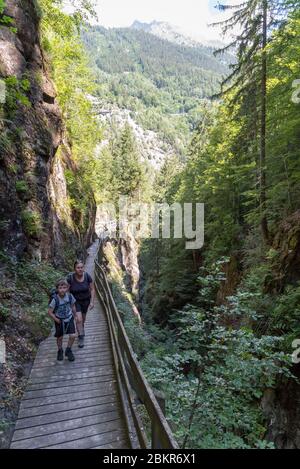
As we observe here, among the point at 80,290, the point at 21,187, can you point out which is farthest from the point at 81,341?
the point at 21,187

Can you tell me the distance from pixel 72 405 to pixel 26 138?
9332 millimetres

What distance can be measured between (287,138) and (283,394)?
8.56 metres

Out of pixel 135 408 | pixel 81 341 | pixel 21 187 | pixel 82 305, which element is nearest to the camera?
pixel 135 408

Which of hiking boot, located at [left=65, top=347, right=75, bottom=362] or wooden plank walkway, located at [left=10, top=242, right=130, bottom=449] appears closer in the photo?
wooden plank walkway, located at [left=10, top=242, right=130, bottom=449]

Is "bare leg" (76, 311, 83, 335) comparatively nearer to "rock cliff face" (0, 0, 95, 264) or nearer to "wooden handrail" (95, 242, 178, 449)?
"wooden handrail" (95, 242, 178, 449)

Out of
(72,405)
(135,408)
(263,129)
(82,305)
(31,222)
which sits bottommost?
(72,405)

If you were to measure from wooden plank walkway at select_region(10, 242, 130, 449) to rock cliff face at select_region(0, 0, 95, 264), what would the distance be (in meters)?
3.80

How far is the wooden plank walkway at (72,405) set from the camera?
473 cm

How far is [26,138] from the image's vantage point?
11.5 metres

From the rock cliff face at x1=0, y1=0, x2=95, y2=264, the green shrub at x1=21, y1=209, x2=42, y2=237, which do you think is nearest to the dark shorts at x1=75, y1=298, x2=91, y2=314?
the rock cliff face at x1=0, y1=0, x2=95, y2=264

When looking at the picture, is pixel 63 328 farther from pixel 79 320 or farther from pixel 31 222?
pixel 31 222

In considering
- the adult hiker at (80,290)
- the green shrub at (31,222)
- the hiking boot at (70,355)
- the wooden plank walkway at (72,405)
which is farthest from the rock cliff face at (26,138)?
the wooden plank walkway at (72,405)

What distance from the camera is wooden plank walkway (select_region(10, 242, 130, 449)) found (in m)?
4.73
